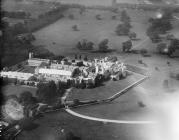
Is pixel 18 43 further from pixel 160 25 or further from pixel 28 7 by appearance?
pixel 160 25

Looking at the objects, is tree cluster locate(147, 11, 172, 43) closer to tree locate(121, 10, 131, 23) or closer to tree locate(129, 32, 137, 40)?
tree locate(129, 32, 137, 40)

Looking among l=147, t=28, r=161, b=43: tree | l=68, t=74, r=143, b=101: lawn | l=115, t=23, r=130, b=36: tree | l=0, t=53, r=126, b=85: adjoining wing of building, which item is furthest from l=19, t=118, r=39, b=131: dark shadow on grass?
l=115, t=23, r=130, b=36: tree

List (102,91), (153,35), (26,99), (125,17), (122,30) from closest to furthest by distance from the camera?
(26,99), (102,91), (153,35), (122,30), (125,17)

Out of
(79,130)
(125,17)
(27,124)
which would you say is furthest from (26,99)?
(125,17)

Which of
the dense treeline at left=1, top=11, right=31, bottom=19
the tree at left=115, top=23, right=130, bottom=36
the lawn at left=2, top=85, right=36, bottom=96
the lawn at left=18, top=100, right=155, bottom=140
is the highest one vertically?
the dense treeline at left=1, top=11, right=31, bottom=19

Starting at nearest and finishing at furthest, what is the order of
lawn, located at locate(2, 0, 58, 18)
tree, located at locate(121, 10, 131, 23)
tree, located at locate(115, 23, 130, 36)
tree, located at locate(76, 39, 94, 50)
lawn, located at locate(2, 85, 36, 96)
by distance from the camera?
lawn, located at locate(2, 85, 36, 96) → tree, located at locate(76, 39, 94, 50) → tree, located at locate(115, 23, 130, 36) → tree, located at locate(121, 10, 131, 23) → lawn, located at locate(2, 0, 58, 18)

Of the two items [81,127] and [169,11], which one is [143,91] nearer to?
[81,127]

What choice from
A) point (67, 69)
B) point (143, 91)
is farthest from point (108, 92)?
point (67, 69)

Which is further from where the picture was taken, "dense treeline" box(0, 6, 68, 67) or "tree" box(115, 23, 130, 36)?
"tree" box(115, 23, 130, 36)

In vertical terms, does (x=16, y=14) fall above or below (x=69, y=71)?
above

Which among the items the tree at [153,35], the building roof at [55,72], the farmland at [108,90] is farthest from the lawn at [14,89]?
the tree at [153,35]

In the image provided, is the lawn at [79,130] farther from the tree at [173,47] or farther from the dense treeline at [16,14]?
the dense treeline at [16,14]
